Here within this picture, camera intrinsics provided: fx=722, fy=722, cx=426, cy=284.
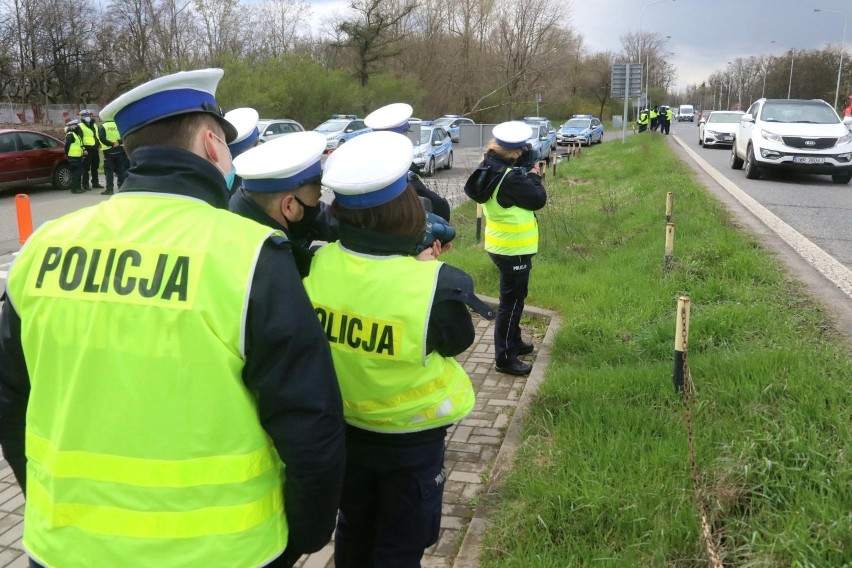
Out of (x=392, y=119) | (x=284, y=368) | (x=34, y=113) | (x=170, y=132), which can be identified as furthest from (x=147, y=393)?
(x=34, y=113)

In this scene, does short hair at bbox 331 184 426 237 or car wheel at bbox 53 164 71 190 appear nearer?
short hair at bbox 331 184 426 237

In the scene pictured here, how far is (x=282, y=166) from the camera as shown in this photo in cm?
243

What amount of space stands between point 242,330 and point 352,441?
3.37 feet

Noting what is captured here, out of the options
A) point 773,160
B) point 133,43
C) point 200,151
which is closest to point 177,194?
point 200,151

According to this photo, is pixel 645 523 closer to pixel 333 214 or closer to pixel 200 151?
pixel 333 214

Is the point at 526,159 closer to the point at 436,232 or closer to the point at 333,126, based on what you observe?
the point at 436,232

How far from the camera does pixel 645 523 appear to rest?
3020 millimetres

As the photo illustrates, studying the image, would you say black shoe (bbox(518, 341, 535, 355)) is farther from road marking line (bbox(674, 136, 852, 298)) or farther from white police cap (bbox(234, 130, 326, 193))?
white police cap (bbox(234, 130, 326, 193))

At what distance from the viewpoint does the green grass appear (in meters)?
2.85

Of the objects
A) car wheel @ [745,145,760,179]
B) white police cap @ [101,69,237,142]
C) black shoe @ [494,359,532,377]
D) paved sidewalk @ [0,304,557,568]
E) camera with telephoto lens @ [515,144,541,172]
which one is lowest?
paved sidewalk @ [0,304,557,568]

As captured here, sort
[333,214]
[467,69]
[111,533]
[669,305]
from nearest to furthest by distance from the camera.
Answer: [111,533]
[333,214]
[669,305]
[467,69]

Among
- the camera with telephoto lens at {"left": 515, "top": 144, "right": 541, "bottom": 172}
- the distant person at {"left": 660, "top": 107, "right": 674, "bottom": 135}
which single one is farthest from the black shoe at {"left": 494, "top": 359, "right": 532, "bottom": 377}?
the distant person at {"left": 660, "top": 107, "right": 674, "bottom": 135}

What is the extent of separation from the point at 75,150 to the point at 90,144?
439 millimetres

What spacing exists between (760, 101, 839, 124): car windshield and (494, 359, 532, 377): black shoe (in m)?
12.3
